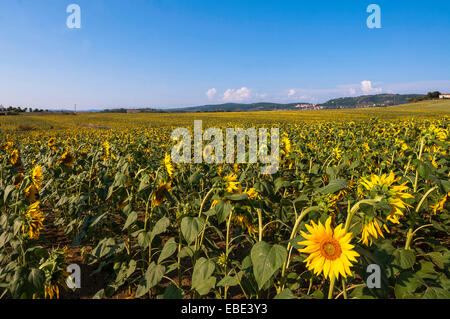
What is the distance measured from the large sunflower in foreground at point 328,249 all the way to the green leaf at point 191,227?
0.74 metres

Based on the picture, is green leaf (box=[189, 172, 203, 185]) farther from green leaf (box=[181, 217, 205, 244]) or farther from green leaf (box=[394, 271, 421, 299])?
green leaf (box=[394, 271, 421, 299])

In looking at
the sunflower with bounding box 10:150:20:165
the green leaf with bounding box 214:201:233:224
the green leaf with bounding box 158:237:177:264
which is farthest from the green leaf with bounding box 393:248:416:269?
the sunflower with bounding box 10:150:20:165

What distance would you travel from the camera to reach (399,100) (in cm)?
16850

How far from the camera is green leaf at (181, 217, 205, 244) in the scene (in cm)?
178

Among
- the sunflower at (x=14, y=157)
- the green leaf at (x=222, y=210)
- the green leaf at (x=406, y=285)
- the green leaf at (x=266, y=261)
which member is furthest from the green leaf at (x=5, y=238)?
the sunflower at (x=14, y=157)

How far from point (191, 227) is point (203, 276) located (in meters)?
0.36

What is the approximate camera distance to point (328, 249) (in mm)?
1614

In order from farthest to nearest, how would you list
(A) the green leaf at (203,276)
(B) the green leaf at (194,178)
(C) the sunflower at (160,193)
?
(C) the sunflower at (160,193) → (B) the green leaf at (194,178) → (A) the green leaf at (203,276)

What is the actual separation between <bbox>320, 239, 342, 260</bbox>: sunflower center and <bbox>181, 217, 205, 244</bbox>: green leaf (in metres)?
0.87

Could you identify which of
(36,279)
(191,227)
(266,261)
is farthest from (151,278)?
(266,261)

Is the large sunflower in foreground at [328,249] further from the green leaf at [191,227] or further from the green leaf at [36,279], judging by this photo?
the green leaf at [36,279]

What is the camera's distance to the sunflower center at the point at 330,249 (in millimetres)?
1589

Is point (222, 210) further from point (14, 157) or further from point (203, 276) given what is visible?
point (14, 157)
